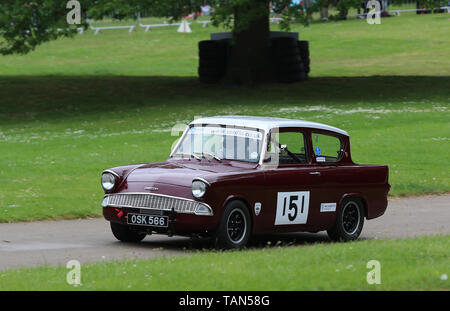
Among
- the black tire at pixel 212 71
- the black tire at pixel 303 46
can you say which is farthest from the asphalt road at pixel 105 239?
the black tire at pixel 303 46

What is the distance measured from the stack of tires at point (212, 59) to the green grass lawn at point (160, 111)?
0.69m

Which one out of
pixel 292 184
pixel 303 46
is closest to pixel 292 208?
pixel 292 184

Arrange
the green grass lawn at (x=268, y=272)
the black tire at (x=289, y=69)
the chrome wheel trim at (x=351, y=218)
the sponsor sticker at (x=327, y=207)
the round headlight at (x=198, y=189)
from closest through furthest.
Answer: the green grass lawn at (x=268, y=272) → the round headlight at (x=198, y=189) → the sponsor sticker at (x=327, y=207) → the chrome wheel trim at (x=351, y=218) → the black tire at (x=289, y=69)

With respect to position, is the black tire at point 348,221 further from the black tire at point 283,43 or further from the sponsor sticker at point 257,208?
the black tire at point 283,43

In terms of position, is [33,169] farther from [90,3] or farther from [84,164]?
[90,3]

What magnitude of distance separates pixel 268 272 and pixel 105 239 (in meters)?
3.93

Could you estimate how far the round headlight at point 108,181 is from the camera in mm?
11598

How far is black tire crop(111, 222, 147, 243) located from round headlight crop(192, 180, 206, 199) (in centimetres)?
131

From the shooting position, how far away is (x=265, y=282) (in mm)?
8227

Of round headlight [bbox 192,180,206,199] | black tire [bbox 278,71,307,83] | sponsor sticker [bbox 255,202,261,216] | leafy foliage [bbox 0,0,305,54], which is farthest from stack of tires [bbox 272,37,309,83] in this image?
round headlight [bbox 192,180,206,199]

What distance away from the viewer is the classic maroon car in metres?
10.9

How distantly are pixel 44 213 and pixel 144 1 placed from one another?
18393mm

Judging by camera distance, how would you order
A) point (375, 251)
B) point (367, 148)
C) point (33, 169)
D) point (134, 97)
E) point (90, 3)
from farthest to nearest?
point (134, 97) < point (90, 3) < point (367, 148) < point (33, 169) < point (375, 251)
